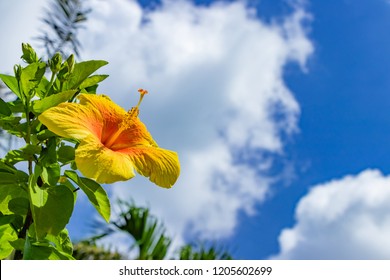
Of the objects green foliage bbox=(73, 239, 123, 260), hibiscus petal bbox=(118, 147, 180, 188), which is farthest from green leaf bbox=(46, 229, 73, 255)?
green foliage bbox=(73, 239, 123, 260)

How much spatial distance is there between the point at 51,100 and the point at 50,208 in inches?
8.4

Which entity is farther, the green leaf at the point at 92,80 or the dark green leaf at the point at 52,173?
the green leaf at the point at 92,80

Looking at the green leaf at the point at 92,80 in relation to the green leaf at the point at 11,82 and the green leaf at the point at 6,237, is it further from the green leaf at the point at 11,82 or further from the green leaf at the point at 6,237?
the green leaf at the point at 6,237

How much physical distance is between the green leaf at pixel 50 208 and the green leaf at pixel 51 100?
15 centimetres

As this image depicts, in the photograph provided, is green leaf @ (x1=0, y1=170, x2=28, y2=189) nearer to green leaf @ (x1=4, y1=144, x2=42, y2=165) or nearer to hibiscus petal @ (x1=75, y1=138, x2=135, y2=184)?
green leaf @ (x1=4, y1=144, x2=42, y2=165)

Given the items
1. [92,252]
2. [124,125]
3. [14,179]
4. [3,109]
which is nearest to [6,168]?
[14,179]

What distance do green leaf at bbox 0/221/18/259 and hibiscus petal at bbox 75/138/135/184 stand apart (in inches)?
9.8

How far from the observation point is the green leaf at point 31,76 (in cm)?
115

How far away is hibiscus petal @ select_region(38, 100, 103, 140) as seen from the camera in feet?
3.38

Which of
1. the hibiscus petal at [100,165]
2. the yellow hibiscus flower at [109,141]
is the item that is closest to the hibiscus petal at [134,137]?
the yellow hibiscus flower at [109,141]

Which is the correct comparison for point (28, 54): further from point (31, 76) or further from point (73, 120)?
point (73, 120)

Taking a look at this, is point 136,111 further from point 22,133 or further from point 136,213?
point 136,213
